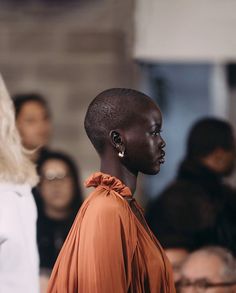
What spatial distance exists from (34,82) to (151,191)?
67 cm

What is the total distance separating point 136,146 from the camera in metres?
2.10

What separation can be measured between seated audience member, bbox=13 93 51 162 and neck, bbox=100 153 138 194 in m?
1.46

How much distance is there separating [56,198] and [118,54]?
2.19 ft

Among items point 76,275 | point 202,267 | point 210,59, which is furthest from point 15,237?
point 210,59

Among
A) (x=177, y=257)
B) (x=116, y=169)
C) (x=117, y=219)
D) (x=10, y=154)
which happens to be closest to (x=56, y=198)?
(x=177, y=257)

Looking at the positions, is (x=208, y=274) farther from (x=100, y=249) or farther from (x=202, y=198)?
(x=100, y=249)

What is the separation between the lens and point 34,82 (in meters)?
3.76

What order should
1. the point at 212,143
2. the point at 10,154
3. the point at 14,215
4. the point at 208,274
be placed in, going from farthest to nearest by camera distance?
the point at 212,143 → the point at 208,274 → the point at 10,154 → the point at 14,215

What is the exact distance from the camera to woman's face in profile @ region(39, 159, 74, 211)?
366cm

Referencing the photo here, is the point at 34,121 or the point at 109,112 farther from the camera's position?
the point at 34,121

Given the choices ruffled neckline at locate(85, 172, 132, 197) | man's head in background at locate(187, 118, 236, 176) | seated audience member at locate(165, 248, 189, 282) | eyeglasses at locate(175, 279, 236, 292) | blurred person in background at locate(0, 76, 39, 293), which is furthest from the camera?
man's head in background at locate(187, 118, 236, 176)

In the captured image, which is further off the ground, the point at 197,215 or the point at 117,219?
the point at 117,219

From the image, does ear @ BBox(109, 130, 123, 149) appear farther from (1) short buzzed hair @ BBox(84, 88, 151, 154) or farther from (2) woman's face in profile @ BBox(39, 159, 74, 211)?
(2) woman's face in profile @ BBox(39, 159, 74, 211)

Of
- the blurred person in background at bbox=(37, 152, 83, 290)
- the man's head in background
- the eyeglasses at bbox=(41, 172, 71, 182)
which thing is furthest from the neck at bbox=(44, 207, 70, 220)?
the man's head in background
